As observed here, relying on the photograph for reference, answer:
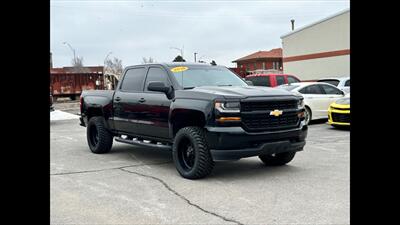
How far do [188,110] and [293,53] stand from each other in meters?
32.5

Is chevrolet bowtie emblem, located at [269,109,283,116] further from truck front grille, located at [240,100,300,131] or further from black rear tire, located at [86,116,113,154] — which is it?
black rear tire, located at [86,116,113,154]

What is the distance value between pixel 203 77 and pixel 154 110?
1033 millimetres

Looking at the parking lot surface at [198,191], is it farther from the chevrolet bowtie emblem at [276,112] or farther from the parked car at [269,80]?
the parked car at [269,80]

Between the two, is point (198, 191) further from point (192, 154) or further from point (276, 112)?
point (276, 112)

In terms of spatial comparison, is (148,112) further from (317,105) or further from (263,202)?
(317,105)

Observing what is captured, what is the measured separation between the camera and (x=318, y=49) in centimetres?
3409

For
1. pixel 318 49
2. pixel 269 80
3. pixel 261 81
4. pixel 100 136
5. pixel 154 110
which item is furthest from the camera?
pixel 318 49

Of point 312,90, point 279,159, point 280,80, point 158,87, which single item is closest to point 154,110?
point 158,87

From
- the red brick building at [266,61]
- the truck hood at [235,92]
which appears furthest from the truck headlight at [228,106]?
the red brick building at [266,61]

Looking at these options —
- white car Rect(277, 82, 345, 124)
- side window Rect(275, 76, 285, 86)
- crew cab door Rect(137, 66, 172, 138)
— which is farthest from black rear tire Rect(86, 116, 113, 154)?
side window Rect(275, 76, 285, 86)

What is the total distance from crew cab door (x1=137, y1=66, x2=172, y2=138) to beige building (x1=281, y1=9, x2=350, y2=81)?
2445cm

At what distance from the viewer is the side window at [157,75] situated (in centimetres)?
736

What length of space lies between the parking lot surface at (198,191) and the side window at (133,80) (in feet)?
4.53
